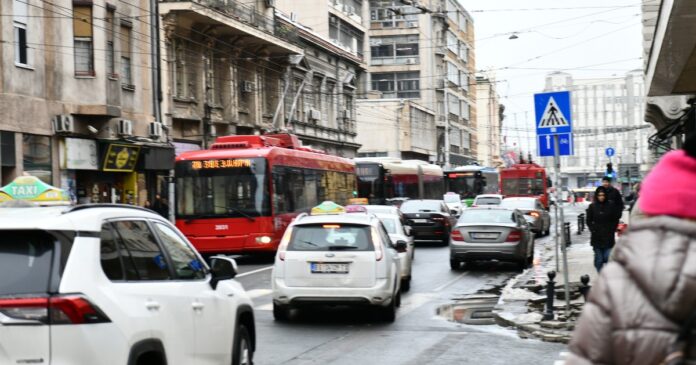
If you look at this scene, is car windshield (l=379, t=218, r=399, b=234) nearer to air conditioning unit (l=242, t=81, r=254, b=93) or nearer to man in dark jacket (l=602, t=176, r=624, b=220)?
man in dark jacket (l=602, t=176, r=624, b=220)

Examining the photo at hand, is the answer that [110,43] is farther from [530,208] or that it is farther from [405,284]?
[530,208]

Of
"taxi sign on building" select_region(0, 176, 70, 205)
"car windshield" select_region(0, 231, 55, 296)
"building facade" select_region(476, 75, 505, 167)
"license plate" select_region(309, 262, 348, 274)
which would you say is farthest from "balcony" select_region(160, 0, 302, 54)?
"building facade" select_region(476, 75, 505, 167)

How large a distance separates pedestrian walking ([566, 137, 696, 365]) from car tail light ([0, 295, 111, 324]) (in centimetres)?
286

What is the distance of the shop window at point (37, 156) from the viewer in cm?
2662

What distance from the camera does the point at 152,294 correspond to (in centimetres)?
622

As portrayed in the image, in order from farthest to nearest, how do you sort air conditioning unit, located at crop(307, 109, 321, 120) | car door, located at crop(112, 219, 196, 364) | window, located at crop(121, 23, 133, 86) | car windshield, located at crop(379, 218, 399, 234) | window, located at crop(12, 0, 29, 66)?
air conditioning unit, located at crop(307, 109, 321, 120), window, located at crop(121, 23, 133, 86), window, located at crop(12, 0, 29, 66), car windshield, located at crop(379, 218, 399, 234), car door, located at crop(112, 219, 196, 364)

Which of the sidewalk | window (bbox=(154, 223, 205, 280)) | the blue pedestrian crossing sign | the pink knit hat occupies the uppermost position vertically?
the blue pedestrian crossing sign

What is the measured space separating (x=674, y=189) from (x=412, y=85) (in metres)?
90.6

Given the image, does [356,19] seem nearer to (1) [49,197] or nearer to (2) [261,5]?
(2) [261,5]

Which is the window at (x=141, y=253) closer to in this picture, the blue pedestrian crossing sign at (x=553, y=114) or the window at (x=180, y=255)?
the window at (x=180, y=255)

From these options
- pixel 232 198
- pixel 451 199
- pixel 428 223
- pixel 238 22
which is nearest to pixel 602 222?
pixel 232 198

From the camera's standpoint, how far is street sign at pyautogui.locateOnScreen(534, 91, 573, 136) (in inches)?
581

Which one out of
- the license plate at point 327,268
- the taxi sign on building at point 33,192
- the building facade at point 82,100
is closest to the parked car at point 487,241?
the license plate at point 327,268

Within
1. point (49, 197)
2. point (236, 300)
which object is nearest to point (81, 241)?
point (49, 197)
